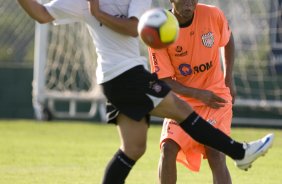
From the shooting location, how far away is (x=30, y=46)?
→ 67.3 ft

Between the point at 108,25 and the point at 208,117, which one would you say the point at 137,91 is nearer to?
the point at 108,25

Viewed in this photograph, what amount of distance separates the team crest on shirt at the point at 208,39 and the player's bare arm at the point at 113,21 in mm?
1365

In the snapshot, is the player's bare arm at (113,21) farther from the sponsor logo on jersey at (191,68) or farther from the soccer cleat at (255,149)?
the sponsor logo on jersey at (191,68)

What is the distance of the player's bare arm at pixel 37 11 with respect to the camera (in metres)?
6.88

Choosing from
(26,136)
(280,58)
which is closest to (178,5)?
(26,136)

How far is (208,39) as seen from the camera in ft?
26.2

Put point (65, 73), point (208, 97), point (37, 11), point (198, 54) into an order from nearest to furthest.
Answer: point (37, 11) → point (208, 97) → point (198, 54) → point (65, 73)

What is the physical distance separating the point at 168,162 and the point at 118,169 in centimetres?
102

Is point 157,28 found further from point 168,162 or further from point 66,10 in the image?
point 168,162

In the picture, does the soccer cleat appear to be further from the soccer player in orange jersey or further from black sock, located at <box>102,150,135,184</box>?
the soccer player in orange jersey

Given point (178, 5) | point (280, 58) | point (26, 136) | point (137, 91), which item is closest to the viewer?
point (137, 91)

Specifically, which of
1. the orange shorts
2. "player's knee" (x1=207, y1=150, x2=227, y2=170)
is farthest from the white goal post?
"player's knee" (x1=207, y1=150, x2=227, y2=170)

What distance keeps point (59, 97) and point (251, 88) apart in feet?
12.0

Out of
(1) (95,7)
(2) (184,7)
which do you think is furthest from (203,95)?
(1) (95,7)
